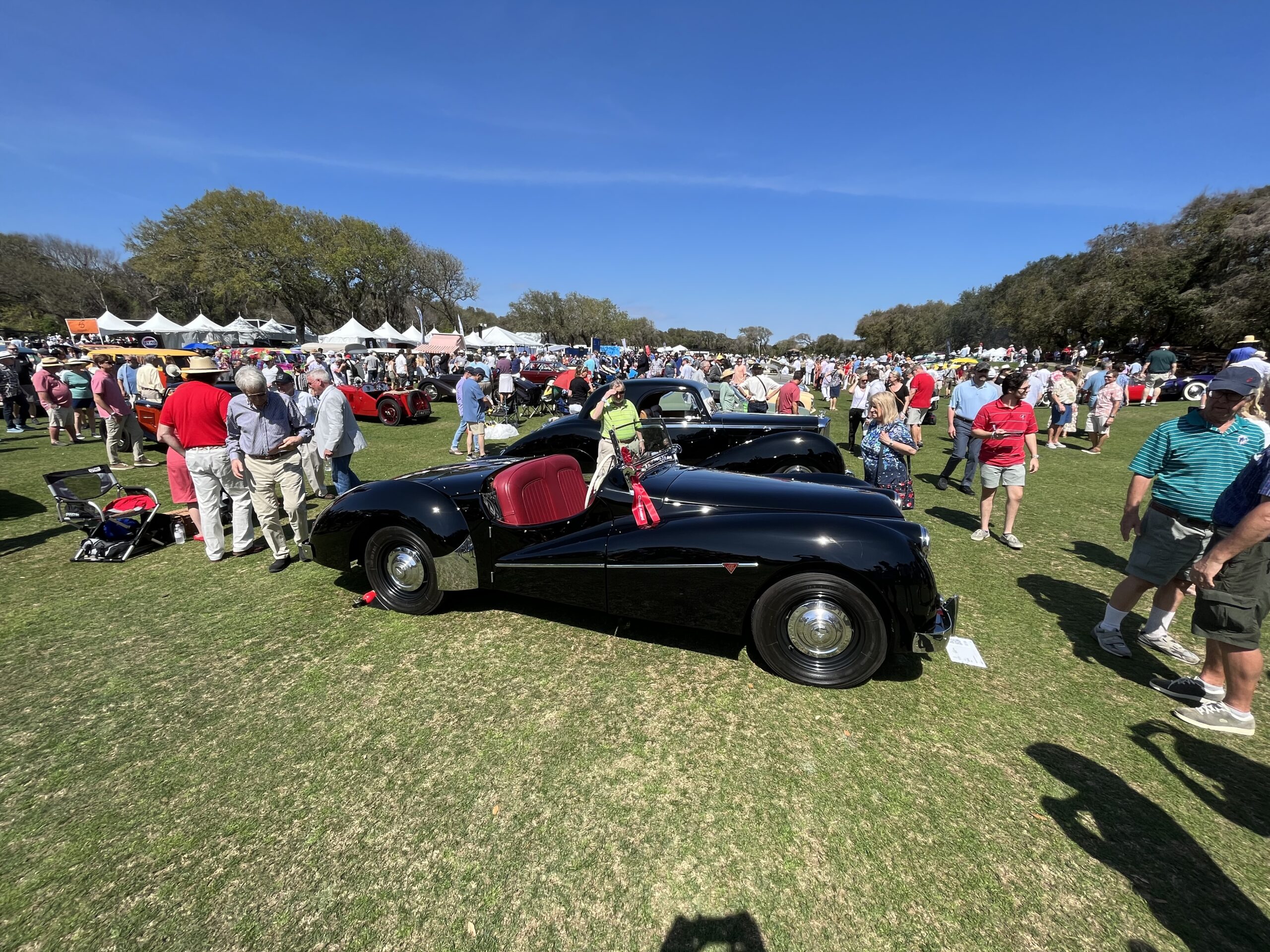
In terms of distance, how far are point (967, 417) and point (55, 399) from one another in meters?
16.0

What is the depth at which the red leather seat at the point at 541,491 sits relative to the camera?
362 centimetres

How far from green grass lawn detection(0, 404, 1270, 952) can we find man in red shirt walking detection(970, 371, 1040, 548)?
1502mm

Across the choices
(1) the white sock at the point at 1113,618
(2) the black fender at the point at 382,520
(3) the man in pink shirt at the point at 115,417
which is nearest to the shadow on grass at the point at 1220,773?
(1) the white sock at the point at 1113,618

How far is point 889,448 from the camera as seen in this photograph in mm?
5023

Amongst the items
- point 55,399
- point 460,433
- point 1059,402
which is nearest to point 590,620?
point 460,433

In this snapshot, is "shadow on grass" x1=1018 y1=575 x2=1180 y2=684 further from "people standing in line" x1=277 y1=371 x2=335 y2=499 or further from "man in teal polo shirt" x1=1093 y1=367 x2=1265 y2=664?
"people standing in line" x1=277 y1=371 x2=335 y2=499

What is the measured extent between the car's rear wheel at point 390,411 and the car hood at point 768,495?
1188 cm

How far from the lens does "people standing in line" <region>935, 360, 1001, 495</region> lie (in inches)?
290

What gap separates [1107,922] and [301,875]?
294 cm

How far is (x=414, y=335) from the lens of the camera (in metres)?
30.9

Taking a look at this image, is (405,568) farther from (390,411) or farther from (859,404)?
(390,411)

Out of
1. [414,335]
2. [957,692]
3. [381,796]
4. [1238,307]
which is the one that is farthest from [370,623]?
[1238,307]

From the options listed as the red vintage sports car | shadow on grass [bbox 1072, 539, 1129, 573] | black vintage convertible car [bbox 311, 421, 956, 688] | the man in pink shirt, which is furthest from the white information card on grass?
the red vintage sports car

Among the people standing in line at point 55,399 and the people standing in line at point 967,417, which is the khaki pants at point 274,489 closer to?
the people standing in line at point 967,417
